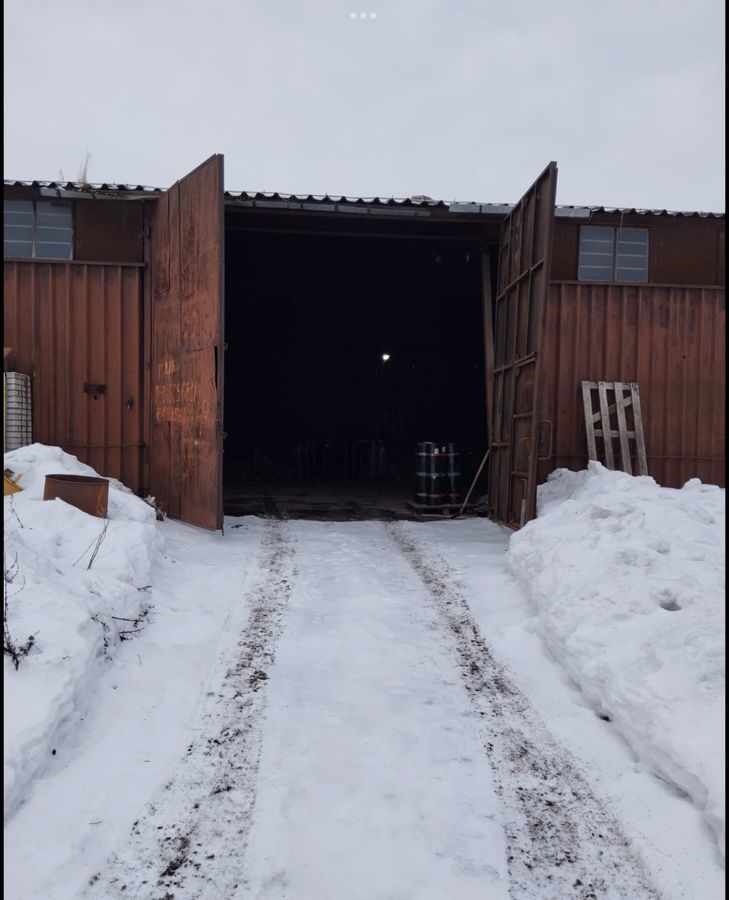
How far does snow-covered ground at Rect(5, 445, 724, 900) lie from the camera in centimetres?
240

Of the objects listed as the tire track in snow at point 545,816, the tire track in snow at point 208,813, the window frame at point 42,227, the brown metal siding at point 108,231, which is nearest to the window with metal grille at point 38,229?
the window frame at point 42,227

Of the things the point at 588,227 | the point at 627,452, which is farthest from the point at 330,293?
the point at 627,452

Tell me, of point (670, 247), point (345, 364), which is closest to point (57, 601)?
point (670, 247)

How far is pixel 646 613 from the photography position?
3.95 meters

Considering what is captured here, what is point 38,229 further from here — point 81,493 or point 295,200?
point 81,493

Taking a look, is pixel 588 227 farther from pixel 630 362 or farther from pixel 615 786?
pixel 615 786

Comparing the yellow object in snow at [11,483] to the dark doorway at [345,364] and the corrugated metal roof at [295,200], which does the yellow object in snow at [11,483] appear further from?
the dark doorway at [345,364]

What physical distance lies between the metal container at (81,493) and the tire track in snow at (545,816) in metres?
4.19

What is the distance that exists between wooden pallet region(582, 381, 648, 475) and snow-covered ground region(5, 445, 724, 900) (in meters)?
3.28

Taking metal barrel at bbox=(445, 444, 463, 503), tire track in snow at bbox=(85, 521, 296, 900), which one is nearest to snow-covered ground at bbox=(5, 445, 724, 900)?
tire track in snow at bbox=(85, 521, 296, 900)

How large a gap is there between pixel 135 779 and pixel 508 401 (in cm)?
683

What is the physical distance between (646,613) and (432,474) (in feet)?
19.6

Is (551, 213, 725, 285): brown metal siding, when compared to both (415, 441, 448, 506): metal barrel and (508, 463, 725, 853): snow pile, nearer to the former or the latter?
(415, 441, 448, 506): metal barrel

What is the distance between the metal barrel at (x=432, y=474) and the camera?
9750 millimetres
